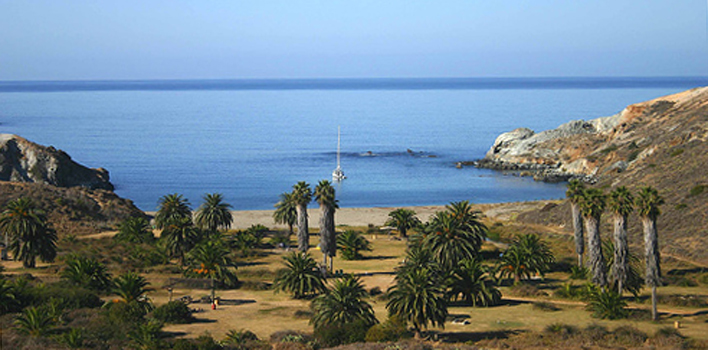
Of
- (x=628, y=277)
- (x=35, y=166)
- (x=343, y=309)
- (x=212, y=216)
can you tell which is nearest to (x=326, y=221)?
(x=212, y=216)

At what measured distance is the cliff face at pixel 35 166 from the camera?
114m

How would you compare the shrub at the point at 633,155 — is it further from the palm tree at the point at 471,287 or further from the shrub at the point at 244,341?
the shrub at the point at 244,341

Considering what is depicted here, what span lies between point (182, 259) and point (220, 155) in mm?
120169

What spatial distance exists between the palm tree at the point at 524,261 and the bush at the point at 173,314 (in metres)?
25.9

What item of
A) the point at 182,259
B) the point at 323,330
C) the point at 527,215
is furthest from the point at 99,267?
the point at 527,215

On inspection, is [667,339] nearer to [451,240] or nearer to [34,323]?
[451,240]

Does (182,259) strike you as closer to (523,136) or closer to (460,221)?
(460,221)

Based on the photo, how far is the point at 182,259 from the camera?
6600 centimetres

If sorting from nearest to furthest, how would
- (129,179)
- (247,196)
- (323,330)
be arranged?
(323,330)
(247,196)
(129,179)

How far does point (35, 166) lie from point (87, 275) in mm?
70402

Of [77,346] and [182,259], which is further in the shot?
[182,259]

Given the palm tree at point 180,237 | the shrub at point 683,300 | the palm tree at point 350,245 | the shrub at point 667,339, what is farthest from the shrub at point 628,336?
the palm tree at point 180,237

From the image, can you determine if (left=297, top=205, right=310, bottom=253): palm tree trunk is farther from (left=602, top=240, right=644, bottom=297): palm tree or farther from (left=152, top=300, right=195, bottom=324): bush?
(left=602, top=240, right=644, bottom=297): palm tree

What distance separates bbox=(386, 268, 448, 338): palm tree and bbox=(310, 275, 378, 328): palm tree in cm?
182
